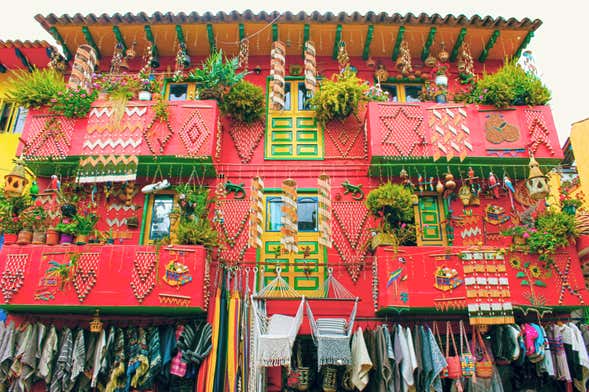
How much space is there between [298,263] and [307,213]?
4.03 ft

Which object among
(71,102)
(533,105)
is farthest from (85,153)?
(533,105)

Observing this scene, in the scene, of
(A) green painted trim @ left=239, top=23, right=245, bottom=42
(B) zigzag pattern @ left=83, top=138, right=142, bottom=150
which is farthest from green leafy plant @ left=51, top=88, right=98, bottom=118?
(A) green painted trim @ left=239, top=23, right=245, bottom=42

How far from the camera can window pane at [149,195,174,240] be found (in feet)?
33.4

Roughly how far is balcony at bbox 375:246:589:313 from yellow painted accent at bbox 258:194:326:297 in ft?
4.37

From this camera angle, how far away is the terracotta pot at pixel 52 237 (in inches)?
359

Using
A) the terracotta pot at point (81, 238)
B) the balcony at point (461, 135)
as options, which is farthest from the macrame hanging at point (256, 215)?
the terracotta pot at point (81, 238)

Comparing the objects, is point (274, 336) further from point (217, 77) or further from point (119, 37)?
point (119, 37)

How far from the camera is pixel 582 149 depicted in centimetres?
1382

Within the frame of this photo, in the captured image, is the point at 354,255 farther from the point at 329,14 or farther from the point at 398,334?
the point at 329,14

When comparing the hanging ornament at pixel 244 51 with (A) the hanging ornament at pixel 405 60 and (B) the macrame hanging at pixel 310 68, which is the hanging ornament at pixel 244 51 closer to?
(B) the macrame hanging at pixel 310 68

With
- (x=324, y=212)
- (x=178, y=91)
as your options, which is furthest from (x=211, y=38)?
(x=324, y=212)

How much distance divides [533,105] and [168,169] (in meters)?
7.52

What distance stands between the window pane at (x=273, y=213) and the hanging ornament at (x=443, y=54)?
4978 millimetres

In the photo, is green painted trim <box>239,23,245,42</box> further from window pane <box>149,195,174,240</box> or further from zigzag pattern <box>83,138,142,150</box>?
window pane <box>149,195,174,240</box>
